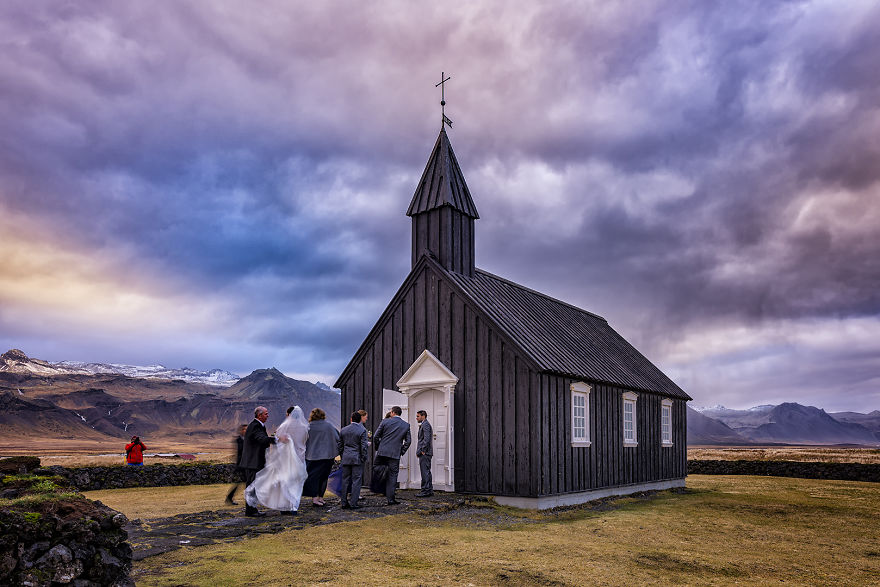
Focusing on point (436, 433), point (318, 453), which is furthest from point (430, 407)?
point (318, 453)

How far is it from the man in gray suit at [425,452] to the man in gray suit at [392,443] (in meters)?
0.75

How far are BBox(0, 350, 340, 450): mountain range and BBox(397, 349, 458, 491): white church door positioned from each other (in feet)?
269

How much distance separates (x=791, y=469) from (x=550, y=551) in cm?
2609

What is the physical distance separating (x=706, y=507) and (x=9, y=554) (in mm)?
16518

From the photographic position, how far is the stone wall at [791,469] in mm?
29109

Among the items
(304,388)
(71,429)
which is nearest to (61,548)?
(71,429)

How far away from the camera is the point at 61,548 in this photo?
20.6 feet

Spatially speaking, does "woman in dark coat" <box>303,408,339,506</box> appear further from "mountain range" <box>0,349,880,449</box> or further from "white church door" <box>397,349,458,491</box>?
"mountain range" <box>0,349,880,449</box>

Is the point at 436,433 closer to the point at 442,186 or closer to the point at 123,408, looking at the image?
the point at 442,186

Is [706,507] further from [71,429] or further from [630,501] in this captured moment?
[71,429]

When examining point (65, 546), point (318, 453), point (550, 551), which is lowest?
point (550, 551)

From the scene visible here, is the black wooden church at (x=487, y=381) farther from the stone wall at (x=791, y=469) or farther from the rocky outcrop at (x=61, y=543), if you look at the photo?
the stone wall at (x=791, y=469)

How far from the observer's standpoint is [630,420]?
2138 cm

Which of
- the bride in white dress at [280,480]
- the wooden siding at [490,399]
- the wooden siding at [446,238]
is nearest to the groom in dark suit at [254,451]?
the bride in white dress at [280,480]
